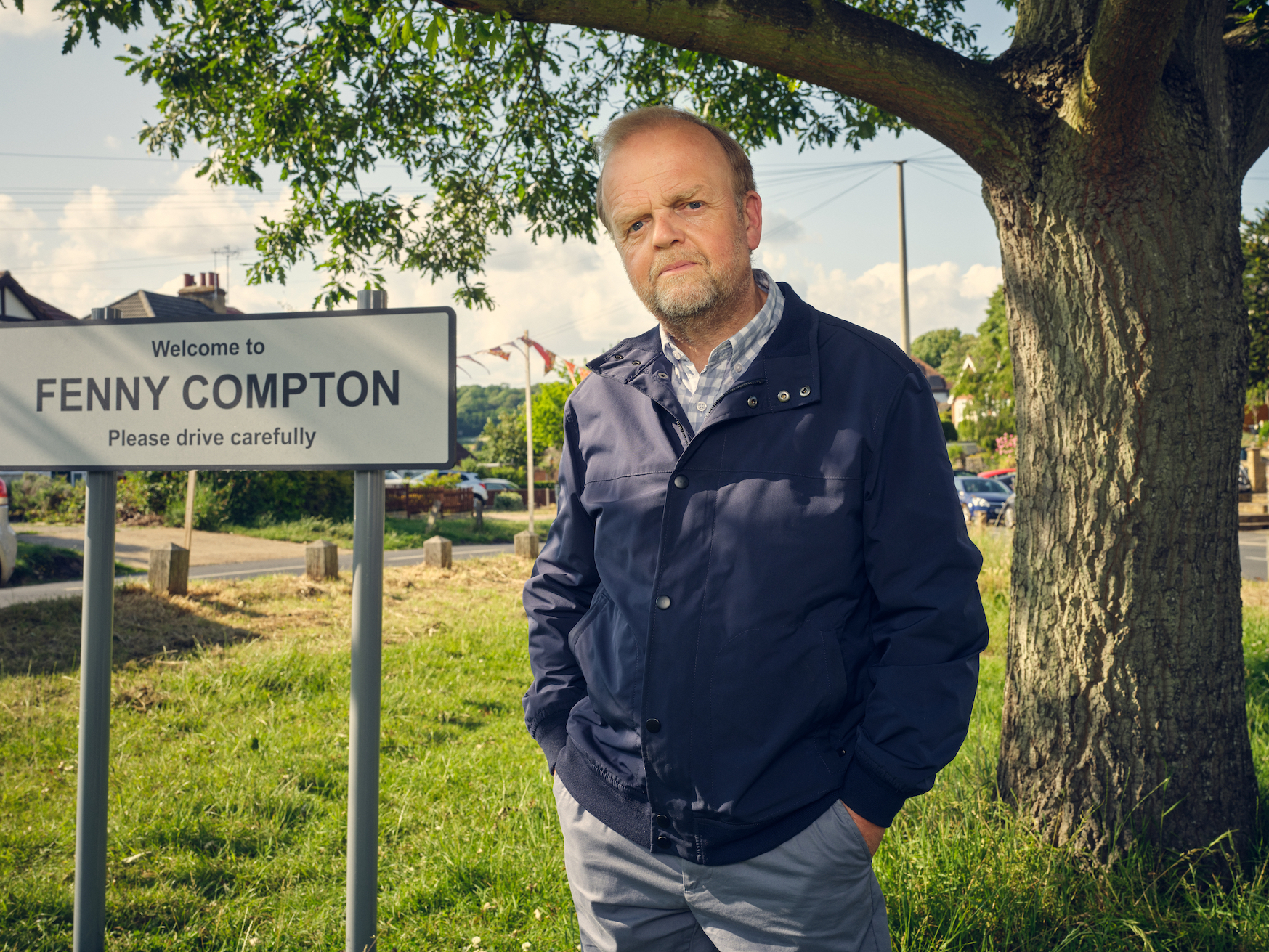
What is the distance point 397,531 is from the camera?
2083 cm

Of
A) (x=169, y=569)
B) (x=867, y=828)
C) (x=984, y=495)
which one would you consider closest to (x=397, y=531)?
(x=169, y=569)

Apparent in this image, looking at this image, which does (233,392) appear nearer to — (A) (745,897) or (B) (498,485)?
(A) (745,897)


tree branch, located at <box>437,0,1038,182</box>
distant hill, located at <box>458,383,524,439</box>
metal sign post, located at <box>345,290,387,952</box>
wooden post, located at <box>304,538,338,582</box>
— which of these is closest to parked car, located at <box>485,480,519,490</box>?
wooden post, located at <box>304,538,338,582</box>

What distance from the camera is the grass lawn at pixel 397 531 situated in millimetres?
18656

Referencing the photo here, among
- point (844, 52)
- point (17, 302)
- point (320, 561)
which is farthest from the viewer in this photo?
point (17, 302)

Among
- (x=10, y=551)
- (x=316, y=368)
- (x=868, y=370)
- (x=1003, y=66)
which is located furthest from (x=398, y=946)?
(x=10, y=551)

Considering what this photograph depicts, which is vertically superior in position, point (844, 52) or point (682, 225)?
point (844, 52)

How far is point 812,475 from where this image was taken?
1550mm

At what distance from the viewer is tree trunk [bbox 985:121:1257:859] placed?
276 cm

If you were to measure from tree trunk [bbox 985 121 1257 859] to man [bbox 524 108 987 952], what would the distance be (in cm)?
153

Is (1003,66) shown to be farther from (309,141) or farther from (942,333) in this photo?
(942,333)

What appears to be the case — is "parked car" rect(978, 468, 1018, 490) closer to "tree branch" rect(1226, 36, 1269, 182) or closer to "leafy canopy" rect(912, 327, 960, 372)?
"tree branch" rect(1226, 36, 1269, 182)

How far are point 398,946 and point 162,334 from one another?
1881 mm

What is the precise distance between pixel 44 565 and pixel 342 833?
9237mm
